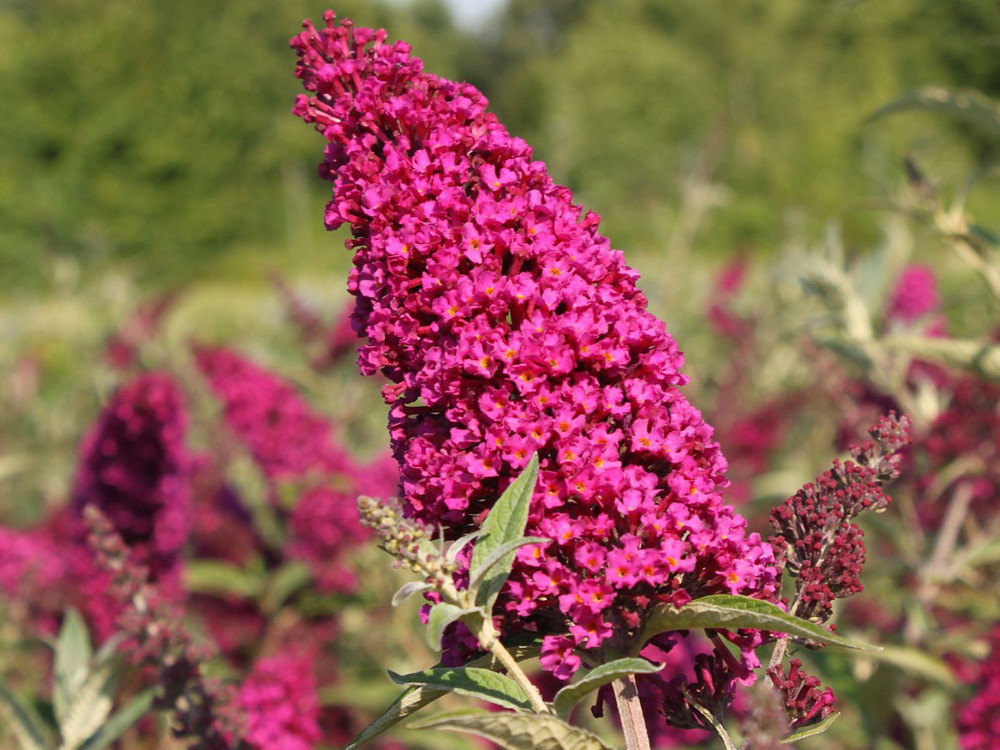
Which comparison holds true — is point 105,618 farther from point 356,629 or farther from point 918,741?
point 918,741

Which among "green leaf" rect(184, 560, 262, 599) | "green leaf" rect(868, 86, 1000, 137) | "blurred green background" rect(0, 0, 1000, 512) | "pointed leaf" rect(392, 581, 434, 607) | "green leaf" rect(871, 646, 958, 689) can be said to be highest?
"blurred green background" rect(0, 0, 1000, 512)

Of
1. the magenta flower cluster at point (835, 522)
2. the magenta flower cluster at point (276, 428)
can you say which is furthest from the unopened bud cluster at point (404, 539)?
the magenta flower cluster at point (276, 428)

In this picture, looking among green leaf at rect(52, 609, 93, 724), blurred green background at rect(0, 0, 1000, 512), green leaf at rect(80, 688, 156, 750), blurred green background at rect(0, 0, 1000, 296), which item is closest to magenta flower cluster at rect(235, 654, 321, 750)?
green leaf at rect(80, 688, 156, 750)

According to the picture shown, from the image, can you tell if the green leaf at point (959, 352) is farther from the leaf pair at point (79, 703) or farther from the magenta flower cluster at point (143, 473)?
the magenta flower cluster at point (143, 473)

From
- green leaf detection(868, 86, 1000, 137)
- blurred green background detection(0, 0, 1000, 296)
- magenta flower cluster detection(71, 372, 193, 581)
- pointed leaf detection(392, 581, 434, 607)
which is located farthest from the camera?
blurred green background detection(0, 0, 1000, 296)

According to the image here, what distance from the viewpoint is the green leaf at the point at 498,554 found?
1.07m

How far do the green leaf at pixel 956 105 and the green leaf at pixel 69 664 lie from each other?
2.24m

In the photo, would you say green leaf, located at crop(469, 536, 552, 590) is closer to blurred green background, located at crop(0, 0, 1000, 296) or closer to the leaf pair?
the leaf pair

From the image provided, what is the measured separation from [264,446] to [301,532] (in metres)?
0.43

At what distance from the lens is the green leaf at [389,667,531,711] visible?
1156 mm

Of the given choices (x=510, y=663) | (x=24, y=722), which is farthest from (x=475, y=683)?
(x=24, y=722)

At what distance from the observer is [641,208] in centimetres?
1520

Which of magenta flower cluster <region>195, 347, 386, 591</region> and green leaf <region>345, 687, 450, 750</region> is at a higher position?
magenta flower cluster <region>195, 347, 386, 591</region>

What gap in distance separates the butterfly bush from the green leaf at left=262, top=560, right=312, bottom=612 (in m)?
2.35
